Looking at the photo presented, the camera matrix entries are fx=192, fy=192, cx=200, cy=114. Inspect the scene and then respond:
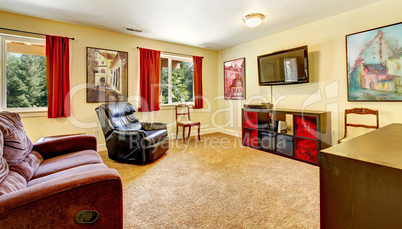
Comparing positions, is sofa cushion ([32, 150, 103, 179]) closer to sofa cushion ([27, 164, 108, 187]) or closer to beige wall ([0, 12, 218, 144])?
sofa cushion ([27, 164, 108, 187])

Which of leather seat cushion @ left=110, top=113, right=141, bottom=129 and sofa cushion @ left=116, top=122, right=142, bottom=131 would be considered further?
sofa cushion @ left=116, top=122, right=142, bottom=131

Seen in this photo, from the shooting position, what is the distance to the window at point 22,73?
9.80ft

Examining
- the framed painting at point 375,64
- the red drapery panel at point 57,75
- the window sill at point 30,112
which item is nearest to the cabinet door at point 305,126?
the framed painting at point 375,64

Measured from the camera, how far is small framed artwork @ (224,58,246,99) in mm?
4777

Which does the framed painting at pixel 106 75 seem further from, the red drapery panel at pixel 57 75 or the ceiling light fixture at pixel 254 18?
the ceiling light fixture at pixel 254 18

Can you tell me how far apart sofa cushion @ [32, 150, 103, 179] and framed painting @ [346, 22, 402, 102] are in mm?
3612

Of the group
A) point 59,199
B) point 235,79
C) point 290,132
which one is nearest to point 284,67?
point 290,132

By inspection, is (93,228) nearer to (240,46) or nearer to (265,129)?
(265,129)

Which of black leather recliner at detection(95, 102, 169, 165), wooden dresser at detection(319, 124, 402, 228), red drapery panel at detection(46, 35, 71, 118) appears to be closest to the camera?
wooden dresser at detection(319, 124, 402, 228)

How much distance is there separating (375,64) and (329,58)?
0.64 m

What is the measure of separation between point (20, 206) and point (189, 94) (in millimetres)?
4373

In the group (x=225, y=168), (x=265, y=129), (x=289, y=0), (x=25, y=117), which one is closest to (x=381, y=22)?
(x=289, y=0)

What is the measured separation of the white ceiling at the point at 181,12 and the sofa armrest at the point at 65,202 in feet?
8.31

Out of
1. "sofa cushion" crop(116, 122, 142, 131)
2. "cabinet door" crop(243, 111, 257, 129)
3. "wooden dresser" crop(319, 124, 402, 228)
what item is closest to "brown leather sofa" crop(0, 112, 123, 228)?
"wooden dresser" crop(319, 124, 402, 228)
